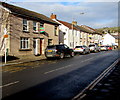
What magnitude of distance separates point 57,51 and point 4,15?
8177mm

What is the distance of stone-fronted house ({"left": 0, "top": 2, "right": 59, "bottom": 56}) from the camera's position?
1870 cm

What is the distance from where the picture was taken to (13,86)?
664 cm

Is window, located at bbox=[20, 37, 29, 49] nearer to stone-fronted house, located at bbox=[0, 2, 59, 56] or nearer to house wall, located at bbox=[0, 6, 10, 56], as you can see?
stone-fronted house, located at bbox=[0, 2, 59, 56]

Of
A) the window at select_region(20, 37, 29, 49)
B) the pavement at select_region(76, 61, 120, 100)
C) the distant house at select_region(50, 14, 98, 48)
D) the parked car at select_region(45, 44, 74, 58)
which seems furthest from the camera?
the distant house at select_region(50, 14, 98, 48)

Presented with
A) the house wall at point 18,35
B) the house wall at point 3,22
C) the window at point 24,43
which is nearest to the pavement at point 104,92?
the house wall at point 18,35

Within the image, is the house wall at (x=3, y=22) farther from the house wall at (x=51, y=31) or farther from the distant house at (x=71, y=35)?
the distant house at (x=71, y=35)

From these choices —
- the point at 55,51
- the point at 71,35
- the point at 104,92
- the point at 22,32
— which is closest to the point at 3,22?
the point at 22,32

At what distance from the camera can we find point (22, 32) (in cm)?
2061

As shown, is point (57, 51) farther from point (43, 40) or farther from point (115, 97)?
point (115, 97)

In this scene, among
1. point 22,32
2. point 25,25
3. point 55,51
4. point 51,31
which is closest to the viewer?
point 55,51

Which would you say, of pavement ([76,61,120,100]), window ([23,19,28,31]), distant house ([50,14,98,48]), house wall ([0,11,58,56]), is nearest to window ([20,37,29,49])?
house wall ([0,11,58,56])

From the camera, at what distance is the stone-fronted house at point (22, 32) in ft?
61.4

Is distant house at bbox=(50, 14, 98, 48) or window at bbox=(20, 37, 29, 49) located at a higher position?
distant house at bbox=(50, 14, 98, 48)

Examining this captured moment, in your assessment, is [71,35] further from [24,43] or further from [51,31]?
[24,43]
